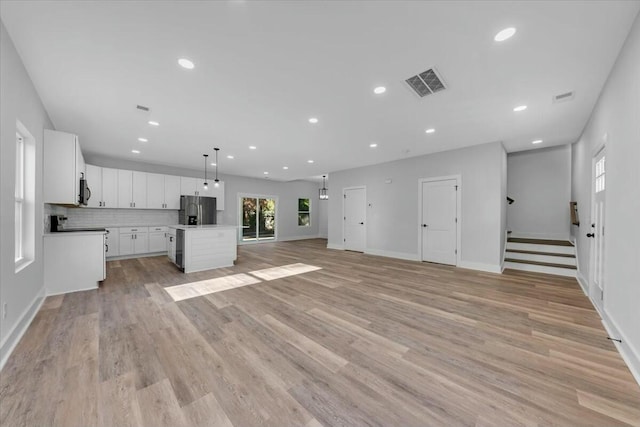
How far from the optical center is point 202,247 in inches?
204

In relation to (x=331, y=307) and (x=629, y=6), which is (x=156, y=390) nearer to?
(x=331, y=307)

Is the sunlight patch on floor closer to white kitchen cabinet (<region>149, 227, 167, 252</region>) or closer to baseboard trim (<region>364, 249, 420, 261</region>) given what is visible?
baseboard trim (<region>364, 249, 420, 261</region>)

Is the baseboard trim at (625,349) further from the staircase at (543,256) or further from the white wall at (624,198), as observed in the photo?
the staircase at (543,256)

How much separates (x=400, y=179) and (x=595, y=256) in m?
4.04

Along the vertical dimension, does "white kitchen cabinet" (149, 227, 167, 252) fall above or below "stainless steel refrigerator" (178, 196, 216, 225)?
below

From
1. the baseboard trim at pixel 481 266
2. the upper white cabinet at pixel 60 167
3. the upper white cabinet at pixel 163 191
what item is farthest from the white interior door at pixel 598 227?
the upper white cabinet at pixel 163 191

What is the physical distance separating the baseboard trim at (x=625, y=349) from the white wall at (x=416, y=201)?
2.59 meters

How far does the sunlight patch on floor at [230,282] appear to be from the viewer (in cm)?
368

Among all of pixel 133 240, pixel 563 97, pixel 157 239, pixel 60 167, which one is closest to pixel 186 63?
pixel 60 167

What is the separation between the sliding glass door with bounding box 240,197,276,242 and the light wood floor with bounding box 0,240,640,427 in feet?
20.5

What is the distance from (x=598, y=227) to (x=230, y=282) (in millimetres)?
5555

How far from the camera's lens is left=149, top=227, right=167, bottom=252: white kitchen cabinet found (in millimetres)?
6797

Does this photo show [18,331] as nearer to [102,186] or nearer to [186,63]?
[186,63]

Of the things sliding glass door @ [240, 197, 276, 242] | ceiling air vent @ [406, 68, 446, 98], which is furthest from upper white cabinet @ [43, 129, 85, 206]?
sliding glass door @ [240, 197, 276, 242]
